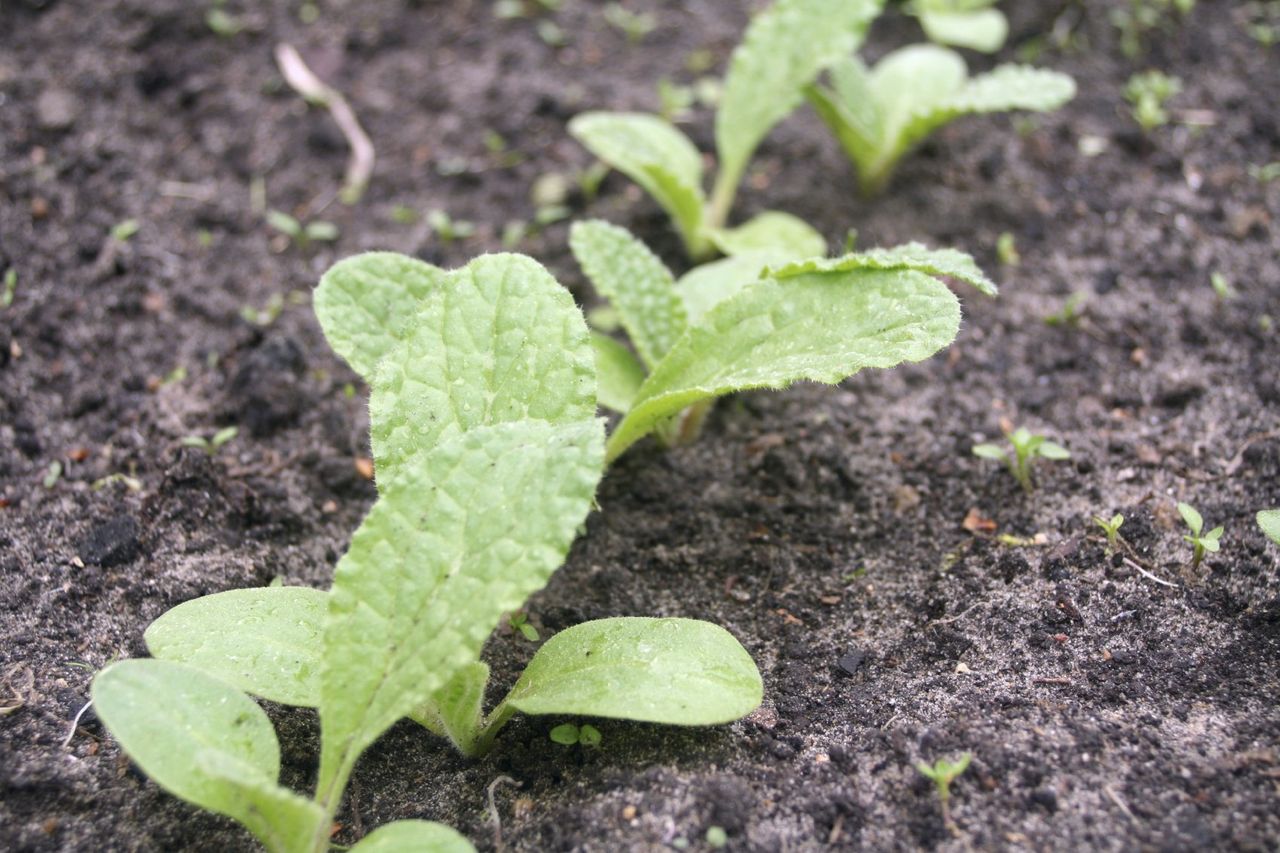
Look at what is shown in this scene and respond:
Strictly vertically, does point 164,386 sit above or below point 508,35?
below

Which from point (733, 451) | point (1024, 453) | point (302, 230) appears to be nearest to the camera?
point (1024, 453)

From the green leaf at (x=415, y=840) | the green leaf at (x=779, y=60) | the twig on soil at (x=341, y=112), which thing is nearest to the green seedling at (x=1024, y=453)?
the green leaf at (x=779, y=60)

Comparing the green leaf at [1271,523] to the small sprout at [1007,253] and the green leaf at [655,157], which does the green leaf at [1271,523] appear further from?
the green leaf at [655,157]

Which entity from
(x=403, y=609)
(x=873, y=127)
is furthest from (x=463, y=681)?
(x=873, y=127)

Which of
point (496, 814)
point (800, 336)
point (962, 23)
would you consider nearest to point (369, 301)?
point (800, 336)

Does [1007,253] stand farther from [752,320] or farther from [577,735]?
[577,735]

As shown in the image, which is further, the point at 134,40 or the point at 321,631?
the point at 134,40

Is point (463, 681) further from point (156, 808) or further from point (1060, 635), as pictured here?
point (1060, 635)
